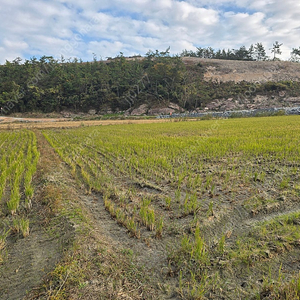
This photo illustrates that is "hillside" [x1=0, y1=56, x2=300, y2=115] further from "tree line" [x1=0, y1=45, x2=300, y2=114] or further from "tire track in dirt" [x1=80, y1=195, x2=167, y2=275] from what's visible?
"tire track in dirt" [x1=80, y1=195, x2=167, y2=275]

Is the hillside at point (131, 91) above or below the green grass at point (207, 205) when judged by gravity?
above

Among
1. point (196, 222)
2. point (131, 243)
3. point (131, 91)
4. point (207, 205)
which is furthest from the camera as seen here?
point (131, 91)

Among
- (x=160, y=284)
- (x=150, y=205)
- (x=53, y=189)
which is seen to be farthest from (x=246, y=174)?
(x=53, y=189)

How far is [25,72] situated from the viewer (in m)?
44.1

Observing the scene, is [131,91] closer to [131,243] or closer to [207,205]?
[207,205]

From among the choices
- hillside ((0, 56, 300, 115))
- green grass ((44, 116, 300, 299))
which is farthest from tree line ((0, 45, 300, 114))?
green grass ((44, 116, 300, 299))

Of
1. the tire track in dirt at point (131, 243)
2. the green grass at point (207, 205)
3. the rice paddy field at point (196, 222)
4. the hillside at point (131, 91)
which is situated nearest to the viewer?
the rice paddy field at point (196, 222)

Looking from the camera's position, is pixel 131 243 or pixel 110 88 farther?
pixel 110 88

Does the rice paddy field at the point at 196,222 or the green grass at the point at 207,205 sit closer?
the rice paddy field at the point at 196,222

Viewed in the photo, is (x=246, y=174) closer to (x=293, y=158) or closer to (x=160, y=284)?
(x=293, y=158)

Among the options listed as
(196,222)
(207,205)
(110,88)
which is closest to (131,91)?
(110,88)

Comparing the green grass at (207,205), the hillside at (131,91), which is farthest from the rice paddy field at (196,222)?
the hillside at (131,91)

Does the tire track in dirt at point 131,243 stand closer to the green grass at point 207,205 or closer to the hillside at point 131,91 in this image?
the green grass at point 207,205

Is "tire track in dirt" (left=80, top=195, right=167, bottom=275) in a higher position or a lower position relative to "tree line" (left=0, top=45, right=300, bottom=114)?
lower
